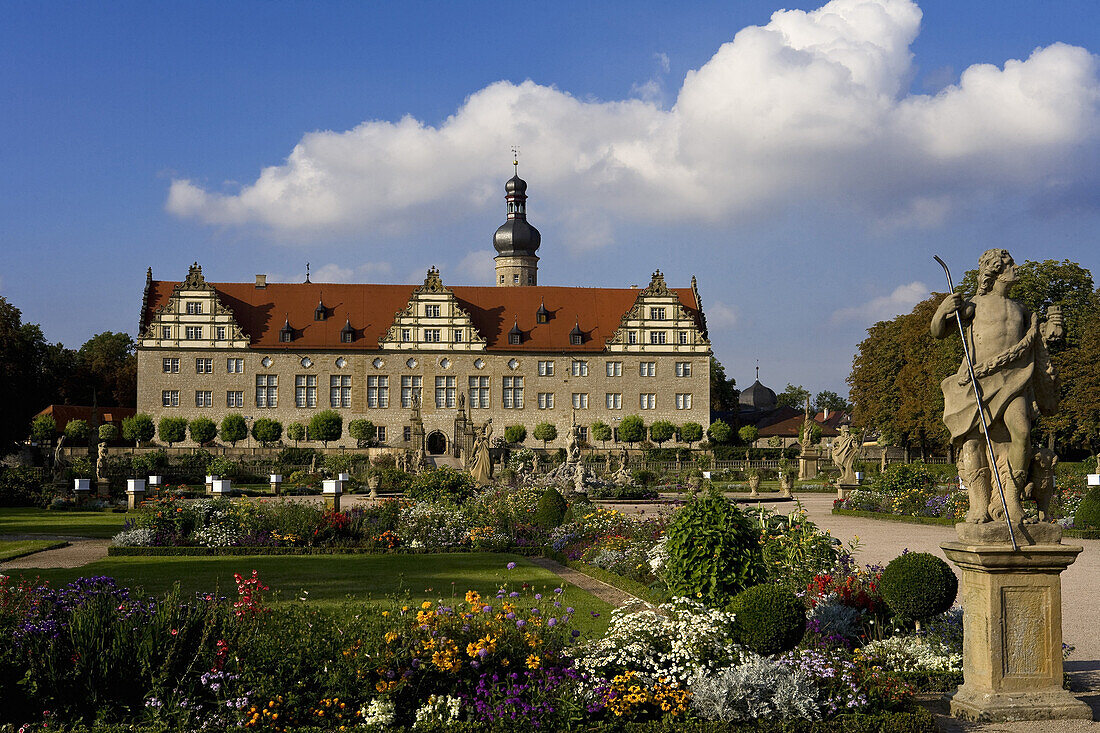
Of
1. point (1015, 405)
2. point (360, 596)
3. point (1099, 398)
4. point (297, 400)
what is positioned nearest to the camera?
point (1015, 405)

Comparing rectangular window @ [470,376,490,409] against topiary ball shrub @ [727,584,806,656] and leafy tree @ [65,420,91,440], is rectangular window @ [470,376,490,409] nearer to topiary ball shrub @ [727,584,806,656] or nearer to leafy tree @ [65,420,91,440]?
leafy tree @ [65,420,91,440]

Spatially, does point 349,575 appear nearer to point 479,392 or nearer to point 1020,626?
point 1020,626

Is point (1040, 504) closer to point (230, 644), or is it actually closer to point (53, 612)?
point (230, 644)

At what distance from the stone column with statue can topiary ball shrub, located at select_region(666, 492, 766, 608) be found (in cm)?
216

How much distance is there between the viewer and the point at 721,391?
76.1 m

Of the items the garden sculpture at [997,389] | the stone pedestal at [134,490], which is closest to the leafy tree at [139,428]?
the stone pedestal at [134,490]

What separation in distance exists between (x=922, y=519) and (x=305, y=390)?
133 ft

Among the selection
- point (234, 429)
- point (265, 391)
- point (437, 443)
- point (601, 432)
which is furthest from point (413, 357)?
point (601, 432)

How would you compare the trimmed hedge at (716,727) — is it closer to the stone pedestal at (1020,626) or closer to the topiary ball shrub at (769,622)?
the stone pedestal at (1020,626)

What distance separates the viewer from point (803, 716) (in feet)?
20.1

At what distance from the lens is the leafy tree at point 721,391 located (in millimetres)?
72250

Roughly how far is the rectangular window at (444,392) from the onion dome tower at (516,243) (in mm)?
18277

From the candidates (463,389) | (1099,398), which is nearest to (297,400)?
(463,389)

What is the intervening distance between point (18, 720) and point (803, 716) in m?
4.58
